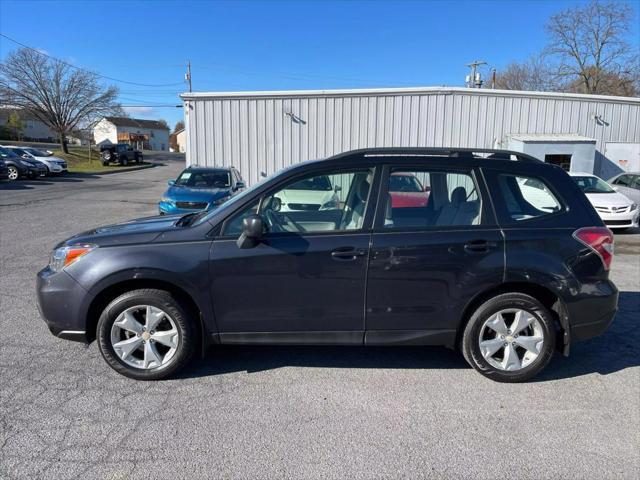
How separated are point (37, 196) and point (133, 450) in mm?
17902

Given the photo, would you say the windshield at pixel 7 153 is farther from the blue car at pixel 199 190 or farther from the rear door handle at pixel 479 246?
the rear door handle at pixel 479 246

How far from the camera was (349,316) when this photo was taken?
3322 mm

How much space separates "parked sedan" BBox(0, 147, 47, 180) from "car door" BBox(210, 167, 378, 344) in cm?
2598

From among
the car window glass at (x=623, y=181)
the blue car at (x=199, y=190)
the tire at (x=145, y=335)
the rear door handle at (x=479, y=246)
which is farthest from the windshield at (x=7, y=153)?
the car window glass at (x=623, y=181)

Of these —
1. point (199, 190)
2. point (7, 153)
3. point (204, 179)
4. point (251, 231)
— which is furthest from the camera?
point (7, 153)

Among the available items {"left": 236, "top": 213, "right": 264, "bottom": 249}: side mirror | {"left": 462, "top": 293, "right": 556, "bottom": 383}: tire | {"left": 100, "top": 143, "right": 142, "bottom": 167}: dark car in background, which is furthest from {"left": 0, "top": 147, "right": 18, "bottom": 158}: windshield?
{"left": 462, "top": 293, "right": 556, "bottom": 383}: tire

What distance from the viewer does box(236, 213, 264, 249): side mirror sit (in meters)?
3.08

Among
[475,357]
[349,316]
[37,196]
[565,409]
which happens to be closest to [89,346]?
[349,316]

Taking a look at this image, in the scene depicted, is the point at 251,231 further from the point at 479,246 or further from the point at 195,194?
the point at 195,194

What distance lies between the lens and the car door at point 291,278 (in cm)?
322

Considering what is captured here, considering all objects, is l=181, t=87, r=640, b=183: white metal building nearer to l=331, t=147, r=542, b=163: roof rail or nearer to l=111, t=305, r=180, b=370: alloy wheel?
l=331, t=147, r=542, b=163: roof rail

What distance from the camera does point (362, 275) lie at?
3.26 m

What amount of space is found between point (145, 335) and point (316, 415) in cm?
141

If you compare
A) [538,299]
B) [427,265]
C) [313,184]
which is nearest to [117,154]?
[313,184]
